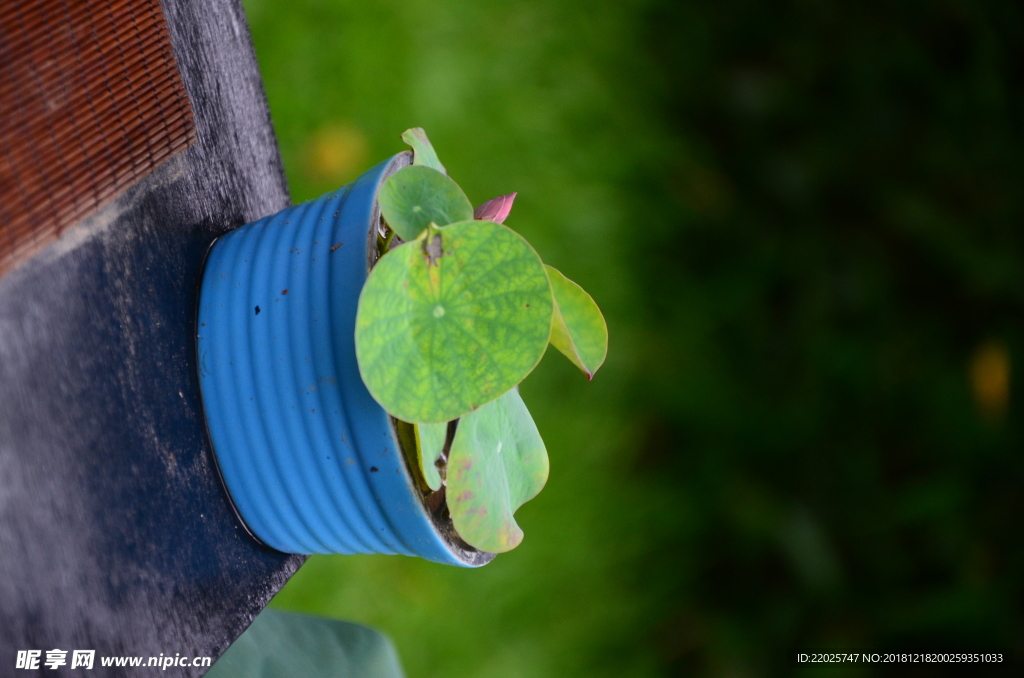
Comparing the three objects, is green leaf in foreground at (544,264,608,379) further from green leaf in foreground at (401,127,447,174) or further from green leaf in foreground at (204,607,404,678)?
green leaf in foreground at (204,607,404,678)

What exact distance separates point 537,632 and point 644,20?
3.78 feet

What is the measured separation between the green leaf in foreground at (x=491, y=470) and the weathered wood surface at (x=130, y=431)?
157mm

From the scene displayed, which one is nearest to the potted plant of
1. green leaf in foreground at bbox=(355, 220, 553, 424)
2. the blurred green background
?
green leaf in foreground at bbox=(355, 220, 553, 424)

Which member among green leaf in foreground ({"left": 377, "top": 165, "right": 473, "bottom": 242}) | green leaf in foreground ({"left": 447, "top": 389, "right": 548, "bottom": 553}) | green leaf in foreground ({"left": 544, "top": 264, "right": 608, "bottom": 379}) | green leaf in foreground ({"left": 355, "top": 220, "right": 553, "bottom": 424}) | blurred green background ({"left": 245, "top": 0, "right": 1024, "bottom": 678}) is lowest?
blurred green background ({"left": 245, "top": 0, "right": 1024, "bottom": 678})

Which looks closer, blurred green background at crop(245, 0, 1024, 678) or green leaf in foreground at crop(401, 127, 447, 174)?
green leaf in foreground at crop(401, 127, 447, 174)

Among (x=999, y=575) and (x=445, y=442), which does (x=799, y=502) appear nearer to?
(x=999, y=575)

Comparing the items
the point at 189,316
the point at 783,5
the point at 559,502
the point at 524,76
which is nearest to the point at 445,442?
the point at 189,316

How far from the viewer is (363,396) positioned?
0.42 meters

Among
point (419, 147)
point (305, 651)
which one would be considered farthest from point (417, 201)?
Answer: point (305, 651)

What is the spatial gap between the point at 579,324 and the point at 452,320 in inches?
3.6

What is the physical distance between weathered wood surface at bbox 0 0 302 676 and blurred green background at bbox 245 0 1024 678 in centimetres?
75

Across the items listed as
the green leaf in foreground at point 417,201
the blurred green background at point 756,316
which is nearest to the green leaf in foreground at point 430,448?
the green leaf in foreground at point 417,201

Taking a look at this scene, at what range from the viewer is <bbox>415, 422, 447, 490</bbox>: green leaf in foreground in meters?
0.42

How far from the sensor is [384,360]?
40 centimetres
